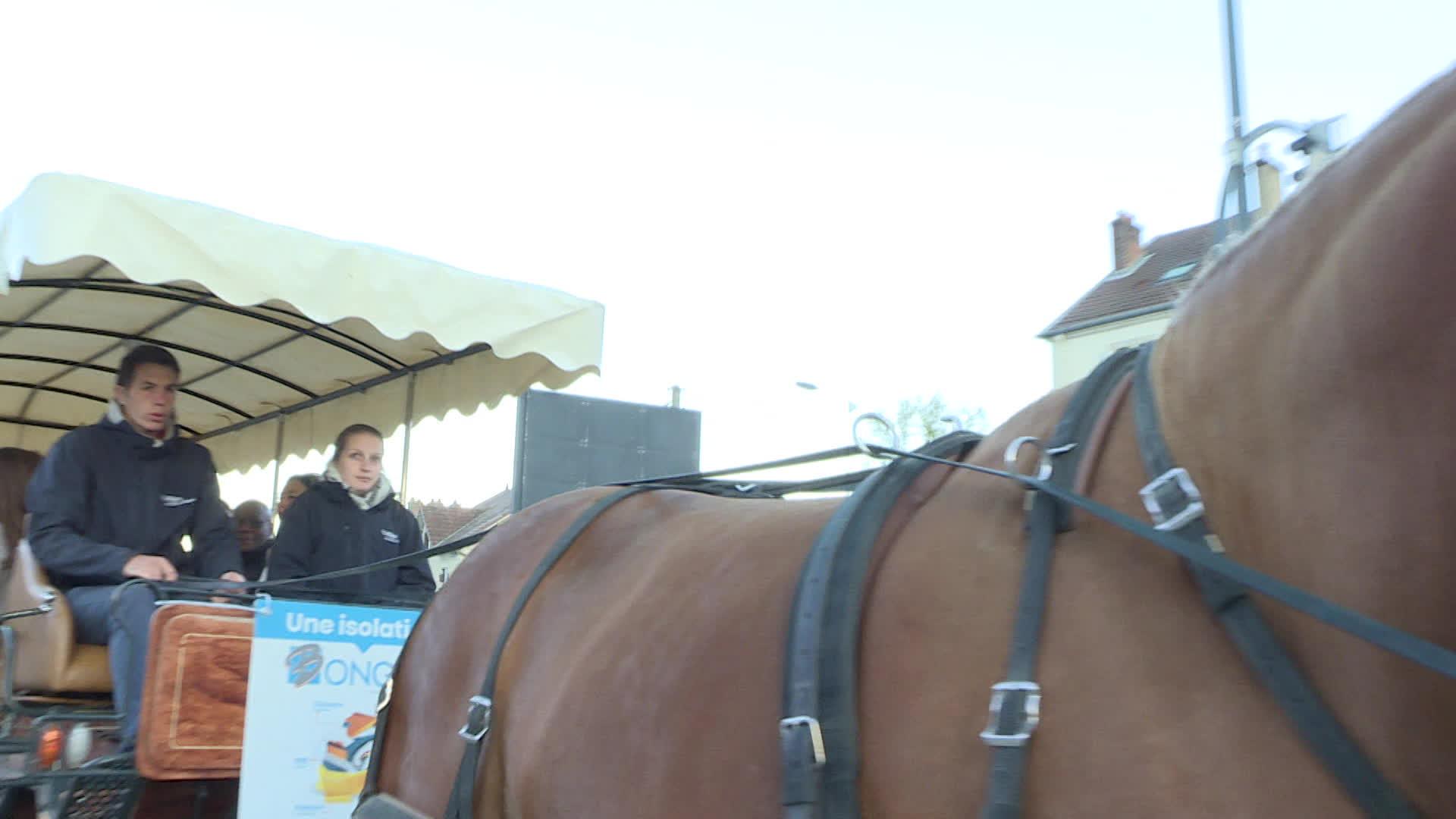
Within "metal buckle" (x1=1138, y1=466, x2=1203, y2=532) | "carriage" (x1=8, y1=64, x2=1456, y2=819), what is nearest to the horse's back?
"carriage" (x1=8, y1=64, x2=1456, y2=819)

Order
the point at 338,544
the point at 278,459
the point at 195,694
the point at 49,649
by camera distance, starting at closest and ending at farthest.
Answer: the point at 195,694
the point at 49,649
the point at 338,544
the point at 278,459

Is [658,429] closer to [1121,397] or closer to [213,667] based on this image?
[213,667]

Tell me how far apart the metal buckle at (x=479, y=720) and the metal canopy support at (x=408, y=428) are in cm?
300

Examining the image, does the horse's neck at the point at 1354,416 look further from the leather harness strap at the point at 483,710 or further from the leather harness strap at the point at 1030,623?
the leather harness strap at the point at 483,710

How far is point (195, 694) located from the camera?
3.15m

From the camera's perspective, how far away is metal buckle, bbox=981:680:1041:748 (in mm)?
1195

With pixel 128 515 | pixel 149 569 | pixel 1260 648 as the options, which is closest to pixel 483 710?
pixel 1260 648

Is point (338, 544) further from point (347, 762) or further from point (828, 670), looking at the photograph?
point (828, 670)

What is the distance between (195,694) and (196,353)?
264 centimetres

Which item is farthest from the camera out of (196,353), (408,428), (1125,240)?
(1125,240)

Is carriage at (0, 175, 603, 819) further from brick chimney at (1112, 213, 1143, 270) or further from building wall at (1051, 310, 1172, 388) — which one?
brick chimney at (1112, 213, 1143, 270)

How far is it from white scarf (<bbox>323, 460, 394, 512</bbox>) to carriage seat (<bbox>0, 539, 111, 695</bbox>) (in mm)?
1009

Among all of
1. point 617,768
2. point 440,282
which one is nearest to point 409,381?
point 440,282

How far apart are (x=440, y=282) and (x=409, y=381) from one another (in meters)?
1.18
